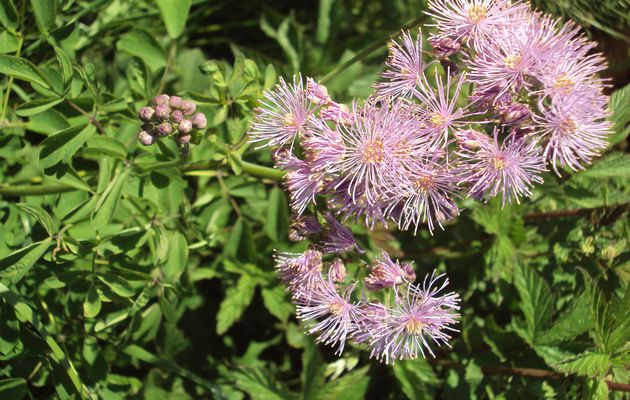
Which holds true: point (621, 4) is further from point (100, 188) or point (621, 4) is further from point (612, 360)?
point (100, 188)

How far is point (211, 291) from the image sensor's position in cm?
373

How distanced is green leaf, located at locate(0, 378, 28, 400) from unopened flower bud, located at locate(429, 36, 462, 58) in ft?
6.52

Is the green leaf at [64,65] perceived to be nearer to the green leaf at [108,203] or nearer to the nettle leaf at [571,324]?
the green leaf at [108,203]

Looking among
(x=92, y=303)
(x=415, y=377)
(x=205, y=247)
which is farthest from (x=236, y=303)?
(x=415, y=377)

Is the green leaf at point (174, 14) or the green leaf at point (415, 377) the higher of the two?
A: the green leaf at point (174, 14)

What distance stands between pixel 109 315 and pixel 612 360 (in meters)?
1.97

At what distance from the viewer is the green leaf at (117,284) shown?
7.64 ft

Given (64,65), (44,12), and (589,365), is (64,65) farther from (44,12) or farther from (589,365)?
(589,365)

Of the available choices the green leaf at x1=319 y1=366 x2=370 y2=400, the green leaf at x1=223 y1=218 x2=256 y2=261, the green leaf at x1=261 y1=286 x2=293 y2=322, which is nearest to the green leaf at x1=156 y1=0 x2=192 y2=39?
the green leaf at x1=223 y1=218 x2=256 y2=261

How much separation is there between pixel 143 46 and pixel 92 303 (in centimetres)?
109

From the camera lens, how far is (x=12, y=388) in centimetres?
247

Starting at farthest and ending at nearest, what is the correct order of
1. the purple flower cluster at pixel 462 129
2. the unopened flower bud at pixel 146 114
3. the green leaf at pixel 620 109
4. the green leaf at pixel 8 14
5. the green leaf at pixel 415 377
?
the green leaf at pixel 415 377
the green leaf at pixel 620 109
the green leaf at pixel 8 14
the unopened flower bud at pixel 146 114
the purple flower cluster at pixel 462 129

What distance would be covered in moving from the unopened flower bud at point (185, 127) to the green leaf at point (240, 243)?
0.79 meters

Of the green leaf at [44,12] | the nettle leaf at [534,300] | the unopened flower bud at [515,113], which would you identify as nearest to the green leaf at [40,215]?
the green leaf at [44,12]
